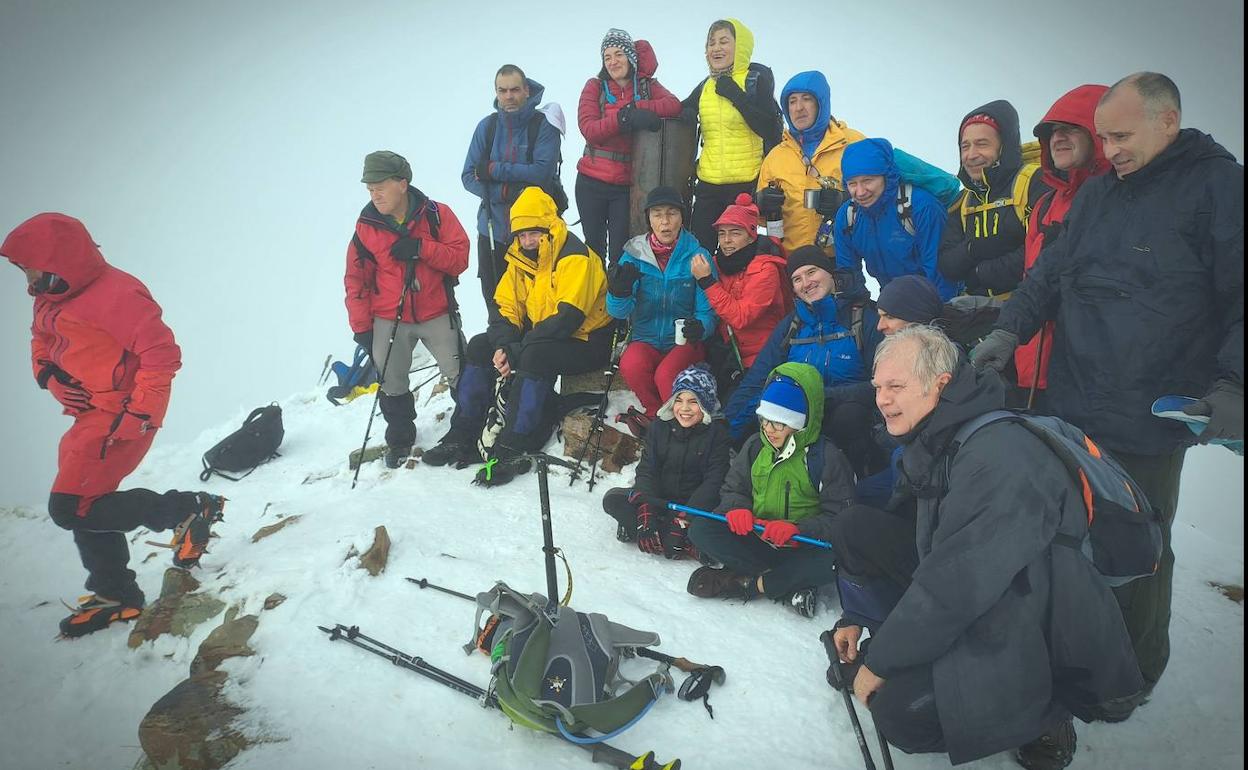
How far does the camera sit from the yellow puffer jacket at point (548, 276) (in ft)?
18.6

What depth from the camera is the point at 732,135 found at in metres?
6.05

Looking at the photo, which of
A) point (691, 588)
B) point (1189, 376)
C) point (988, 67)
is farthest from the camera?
point (988, 67)

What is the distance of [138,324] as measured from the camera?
169 inches

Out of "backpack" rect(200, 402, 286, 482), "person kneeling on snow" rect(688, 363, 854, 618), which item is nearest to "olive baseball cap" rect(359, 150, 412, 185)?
"person kneeling on snow" rect(688, 363, 854, 618)

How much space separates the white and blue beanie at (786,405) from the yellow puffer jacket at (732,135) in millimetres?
3001

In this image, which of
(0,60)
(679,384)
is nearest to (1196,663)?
(679,384)

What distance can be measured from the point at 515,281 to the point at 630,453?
6.75 ft

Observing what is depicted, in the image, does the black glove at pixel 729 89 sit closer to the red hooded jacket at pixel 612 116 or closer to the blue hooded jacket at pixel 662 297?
the red hooded jacket at pixel 612 116

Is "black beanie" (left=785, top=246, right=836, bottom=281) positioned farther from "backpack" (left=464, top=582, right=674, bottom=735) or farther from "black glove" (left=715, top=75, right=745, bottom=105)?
"backpack" (left=464, top=582, right=674, bottom=735)

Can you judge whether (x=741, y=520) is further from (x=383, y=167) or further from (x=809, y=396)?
(x=383, y=167)

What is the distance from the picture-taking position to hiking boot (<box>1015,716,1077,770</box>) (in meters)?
2.37

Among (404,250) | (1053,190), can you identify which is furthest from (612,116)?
(1053,190)

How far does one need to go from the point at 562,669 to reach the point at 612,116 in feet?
17.6

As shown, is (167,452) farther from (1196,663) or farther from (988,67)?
(988,67)
